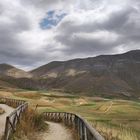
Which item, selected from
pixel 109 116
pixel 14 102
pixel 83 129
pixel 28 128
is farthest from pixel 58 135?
pixel 109 116

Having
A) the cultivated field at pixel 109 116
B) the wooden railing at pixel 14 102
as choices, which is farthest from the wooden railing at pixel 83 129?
the wooden railing at pixel 14 102

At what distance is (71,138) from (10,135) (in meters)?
3.70

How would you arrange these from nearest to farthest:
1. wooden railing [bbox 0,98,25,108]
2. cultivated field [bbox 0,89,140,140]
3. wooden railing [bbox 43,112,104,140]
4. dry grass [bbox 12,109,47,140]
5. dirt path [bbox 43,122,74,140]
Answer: wooden railing [bbox 43,112,104,140], dry grass [bbox 12,109,47,140], cultivated field [bbox 0,89,140,140], dirt path [bbox 43,122,74,140], wooden railing [bbox 0,98,25,108]

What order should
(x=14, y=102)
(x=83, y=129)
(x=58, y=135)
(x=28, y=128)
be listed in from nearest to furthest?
(x=83, y=129)
(x=28, y=128)
(x=58, y=135)
(x=14, y=102)

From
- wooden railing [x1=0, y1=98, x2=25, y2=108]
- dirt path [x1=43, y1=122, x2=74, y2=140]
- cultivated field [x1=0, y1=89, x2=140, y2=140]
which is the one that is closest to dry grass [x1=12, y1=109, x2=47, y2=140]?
dirt path [x1=43, y1=122, x2=74, y2=140]

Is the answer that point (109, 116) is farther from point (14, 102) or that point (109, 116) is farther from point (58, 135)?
point (58, 135)

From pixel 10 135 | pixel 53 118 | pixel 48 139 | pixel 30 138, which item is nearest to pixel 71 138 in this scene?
pixel 48 139

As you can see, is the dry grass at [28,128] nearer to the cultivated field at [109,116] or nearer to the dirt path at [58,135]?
the dirt path at [58,135]

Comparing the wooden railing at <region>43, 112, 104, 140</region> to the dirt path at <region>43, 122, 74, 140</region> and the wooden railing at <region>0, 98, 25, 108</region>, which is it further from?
the wooden railing at <region>0, 98, 25, 108</region>

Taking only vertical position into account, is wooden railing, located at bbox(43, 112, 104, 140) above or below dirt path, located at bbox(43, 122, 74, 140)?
above

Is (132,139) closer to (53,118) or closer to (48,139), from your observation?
(48,139)

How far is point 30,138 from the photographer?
1577cm

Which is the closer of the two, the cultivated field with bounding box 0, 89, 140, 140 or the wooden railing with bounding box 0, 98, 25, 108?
the cultivated field with bounding box 0, 89, 140, 140

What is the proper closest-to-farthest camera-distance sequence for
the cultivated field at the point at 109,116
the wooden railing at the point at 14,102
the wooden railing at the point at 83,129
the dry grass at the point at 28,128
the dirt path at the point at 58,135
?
the wooden railing at the point at 83,129 → the dry grass at the point at 28,128 → the cultivated field at the point at 109,116 → the dirt path at the point at 58,135 → the wooden railing at the point at 14,102
